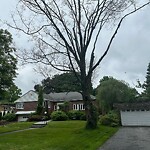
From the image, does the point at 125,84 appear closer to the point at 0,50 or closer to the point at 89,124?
the point at 89,124

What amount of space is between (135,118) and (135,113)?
0.62 metres

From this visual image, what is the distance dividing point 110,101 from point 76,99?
1248 centimetres

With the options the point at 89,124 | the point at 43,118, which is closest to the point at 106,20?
the point at 89,124

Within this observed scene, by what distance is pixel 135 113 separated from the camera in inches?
1325

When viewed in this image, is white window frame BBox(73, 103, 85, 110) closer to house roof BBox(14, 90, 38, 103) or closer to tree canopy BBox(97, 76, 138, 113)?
house roof BBox(14, 90, 38, 103)

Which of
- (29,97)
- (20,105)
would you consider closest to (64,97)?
(29,97)

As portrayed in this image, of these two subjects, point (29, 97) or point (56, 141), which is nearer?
point (56, 141)

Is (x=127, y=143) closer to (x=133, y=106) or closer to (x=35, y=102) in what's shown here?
(x=133, y=106)

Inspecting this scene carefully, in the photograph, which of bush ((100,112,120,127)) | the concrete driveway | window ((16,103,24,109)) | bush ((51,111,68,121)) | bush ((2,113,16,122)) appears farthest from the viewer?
window ((16,103,24,109))

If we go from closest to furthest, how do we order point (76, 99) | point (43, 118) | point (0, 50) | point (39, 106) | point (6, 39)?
1. point (0, 50)
2. point (6, 39)
3. point (43, 118)
4. point (39, 106)
5. point (76, 99)

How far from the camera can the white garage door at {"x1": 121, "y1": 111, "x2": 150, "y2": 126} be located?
32906 millimetres

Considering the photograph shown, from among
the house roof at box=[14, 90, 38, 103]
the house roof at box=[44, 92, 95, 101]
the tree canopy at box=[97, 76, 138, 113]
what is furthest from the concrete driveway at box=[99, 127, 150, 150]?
the house roof at box=[14, 90, 38, 103]

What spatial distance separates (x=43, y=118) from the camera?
42156 mm

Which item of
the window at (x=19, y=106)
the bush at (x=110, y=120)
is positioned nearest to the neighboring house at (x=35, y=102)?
the window at (x=19, y=106)
